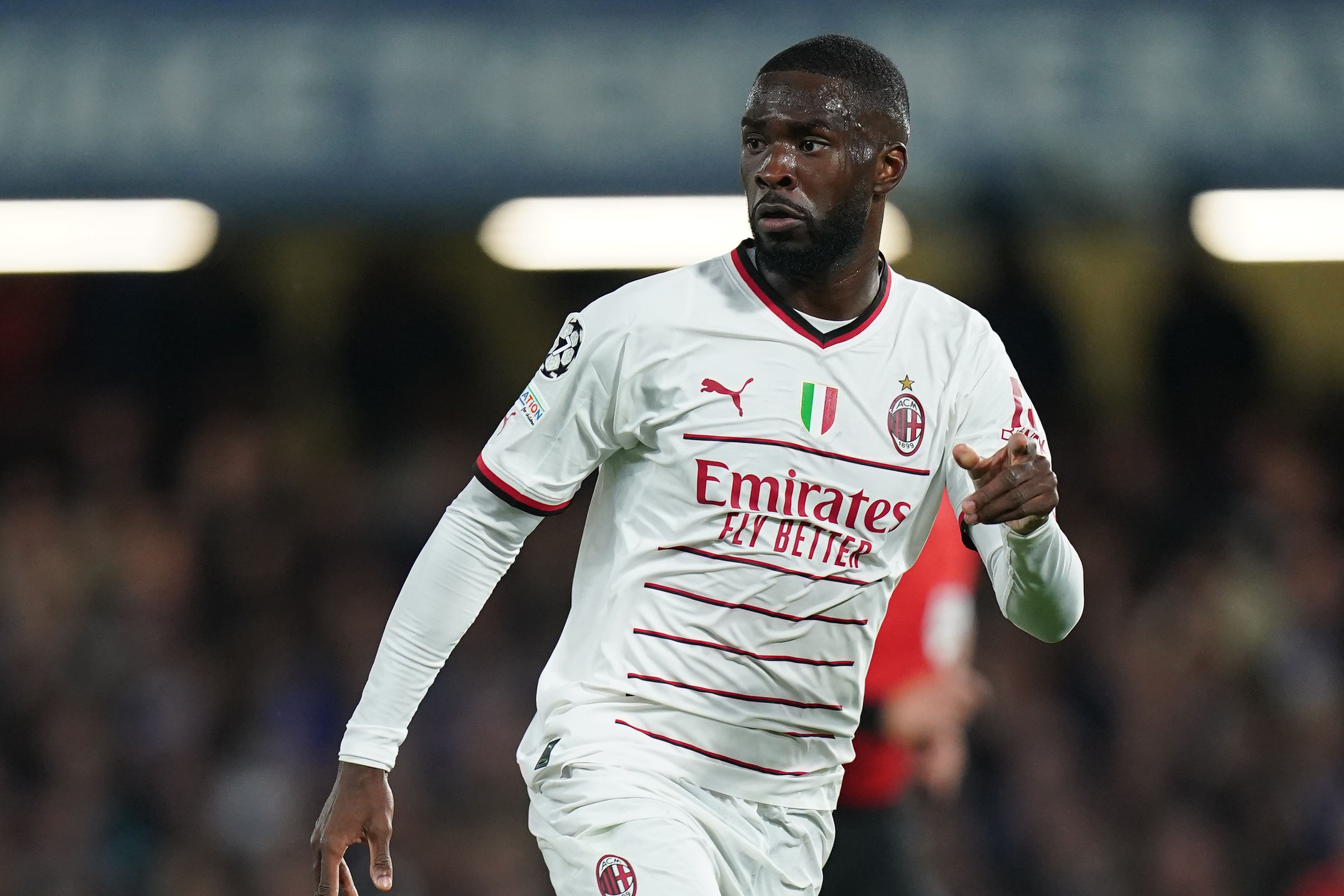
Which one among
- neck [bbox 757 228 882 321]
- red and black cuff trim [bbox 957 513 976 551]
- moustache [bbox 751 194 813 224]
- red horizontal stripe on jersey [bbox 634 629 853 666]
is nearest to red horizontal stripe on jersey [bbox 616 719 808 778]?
red horizontal stripe on jersey [bbox 634 629 853 666]

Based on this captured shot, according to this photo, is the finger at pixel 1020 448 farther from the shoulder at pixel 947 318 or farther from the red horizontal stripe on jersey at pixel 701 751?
the red horizontal stripe on jersey at pixel 701 751

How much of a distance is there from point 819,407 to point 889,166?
0.46m

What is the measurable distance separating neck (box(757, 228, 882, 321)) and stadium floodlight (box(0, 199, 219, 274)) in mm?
4071

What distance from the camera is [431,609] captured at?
121 inches

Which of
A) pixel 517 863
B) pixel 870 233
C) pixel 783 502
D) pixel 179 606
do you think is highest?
pixel 870 233

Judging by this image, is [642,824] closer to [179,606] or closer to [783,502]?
[783,502]

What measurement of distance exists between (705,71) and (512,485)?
12.7 feet

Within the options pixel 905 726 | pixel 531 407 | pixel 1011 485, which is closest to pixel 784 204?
pixel 531 407

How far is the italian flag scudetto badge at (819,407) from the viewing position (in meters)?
3.06

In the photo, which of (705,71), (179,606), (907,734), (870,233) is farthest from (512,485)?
(179,606)

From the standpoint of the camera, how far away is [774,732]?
306cm

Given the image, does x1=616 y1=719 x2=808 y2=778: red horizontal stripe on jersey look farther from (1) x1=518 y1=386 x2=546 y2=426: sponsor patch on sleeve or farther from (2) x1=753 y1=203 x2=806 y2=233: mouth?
(2) x1=753 y1=203 x2=806 y2=233: mouth

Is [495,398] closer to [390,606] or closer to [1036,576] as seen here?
[390,606]

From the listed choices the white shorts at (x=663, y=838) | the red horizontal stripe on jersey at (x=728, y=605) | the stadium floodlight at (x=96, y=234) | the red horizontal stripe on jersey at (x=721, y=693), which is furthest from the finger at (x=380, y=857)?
the stadium floodlight at (x=96, y=234)
